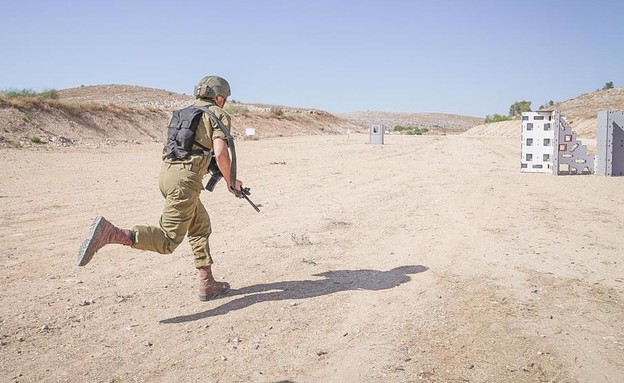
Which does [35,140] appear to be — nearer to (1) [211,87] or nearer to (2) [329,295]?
(1) [211,87]

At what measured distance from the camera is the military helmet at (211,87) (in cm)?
460

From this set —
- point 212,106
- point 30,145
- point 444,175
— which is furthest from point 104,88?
point 212,106

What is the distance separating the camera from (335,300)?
4633mm

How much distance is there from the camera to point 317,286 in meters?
5.01

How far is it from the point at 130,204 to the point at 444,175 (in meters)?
8.39

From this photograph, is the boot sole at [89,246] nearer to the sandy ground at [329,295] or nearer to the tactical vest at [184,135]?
the sandy ground at [329,295]

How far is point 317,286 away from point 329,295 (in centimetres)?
28

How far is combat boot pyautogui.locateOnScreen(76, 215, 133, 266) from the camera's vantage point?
3957 mm

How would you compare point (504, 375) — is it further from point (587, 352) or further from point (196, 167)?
point (196, 167)

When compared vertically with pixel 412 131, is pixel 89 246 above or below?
below

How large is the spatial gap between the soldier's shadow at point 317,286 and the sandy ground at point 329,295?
0.03 meters

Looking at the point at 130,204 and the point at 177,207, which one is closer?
the point at 177,207

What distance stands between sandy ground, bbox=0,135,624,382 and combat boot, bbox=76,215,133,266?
1.87 ft

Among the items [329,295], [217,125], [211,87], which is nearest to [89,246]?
[217,125]
